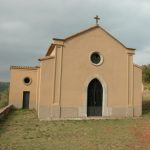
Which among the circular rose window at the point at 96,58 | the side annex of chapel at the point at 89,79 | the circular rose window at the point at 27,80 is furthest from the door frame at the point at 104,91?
the circular rose window at the point at 27,80

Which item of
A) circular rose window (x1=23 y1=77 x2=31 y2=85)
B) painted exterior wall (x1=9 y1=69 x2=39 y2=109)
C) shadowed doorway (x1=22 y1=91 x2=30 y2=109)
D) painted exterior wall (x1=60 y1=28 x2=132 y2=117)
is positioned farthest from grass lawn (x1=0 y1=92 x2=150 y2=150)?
circular rose window (x1=23 y1=77 x2=31 y2=85)

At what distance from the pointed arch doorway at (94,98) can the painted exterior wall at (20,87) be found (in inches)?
308

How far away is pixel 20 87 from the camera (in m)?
25.5

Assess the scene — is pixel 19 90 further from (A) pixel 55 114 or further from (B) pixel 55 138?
(B) pixel 55 138

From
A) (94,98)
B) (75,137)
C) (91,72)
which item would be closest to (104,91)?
(94,98)

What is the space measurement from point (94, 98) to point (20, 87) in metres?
9.68

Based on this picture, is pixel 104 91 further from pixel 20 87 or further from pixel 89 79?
pixel 20 87

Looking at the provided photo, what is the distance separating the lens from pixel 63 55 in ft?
59.0

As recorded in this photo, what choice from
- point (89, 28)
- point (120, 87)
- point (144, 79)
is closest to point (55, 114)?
point (120, 87)

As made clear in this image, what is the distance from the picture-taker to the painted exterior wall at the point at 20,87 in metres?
25.1

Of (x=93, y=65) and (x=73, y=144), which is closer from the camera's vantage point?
(x=73, y=144)

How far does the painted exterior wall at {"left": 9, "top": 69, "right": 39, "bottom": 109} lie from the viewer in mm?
25141

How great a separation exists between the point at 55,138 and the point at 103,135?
2.36 metres

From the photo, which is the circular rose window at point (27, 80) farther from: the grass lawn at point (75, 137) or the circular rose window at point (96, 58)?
the grass lawn at point (75, 137)
